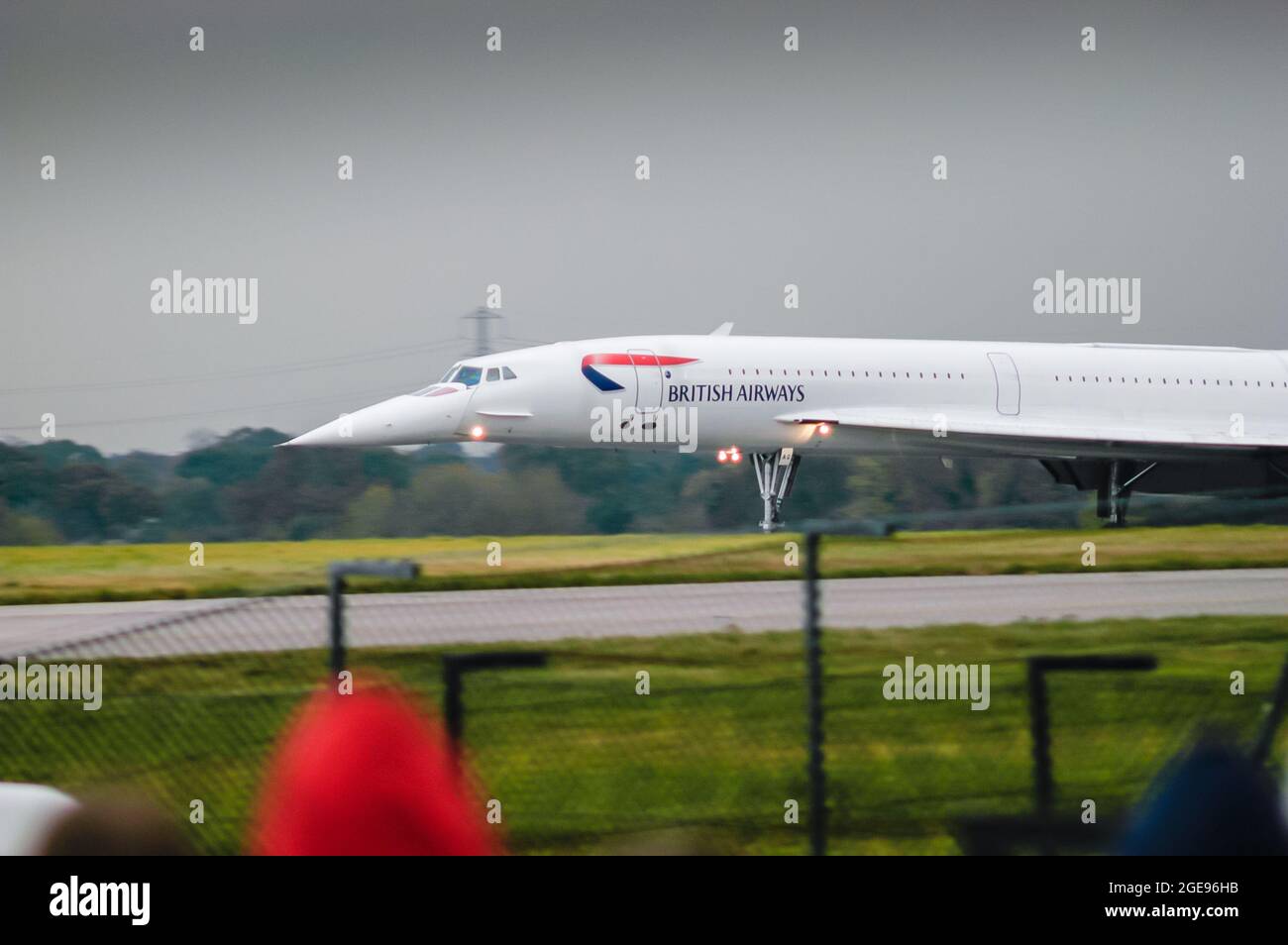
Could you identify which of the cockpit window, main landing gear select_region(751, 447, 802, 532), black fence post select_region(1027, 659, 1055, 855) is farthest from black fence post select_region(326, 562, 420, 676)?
main landing gear select_region(751, 447, 802, 532)

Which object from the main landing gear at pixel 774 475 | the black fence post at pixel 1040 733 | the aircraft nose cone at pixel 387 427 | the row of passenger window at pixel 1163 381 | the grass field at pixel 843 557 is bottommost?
the black fence post at pixel 1040 733

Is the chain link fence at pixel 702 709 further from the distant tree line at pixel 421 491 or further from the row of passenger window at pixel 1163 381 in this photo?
the row of passenger window at pixel 1163 381

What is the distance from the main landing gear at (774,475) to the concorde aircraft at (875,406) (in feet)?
0.12

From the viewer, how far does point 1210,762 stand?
3.83m

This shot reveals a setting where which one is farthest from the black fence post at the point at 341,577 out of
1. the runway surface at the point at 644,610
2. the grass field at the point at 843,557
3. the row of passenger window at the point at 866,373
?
the row of passenger window at the point at 866,373

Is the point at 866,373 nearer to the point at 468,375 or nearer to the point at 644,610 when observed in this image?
the point at 468,375

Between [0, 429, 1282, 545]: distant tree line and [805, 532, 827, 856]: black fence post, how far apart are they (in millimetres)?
16893

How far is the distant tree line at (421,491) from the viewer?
25188 mm

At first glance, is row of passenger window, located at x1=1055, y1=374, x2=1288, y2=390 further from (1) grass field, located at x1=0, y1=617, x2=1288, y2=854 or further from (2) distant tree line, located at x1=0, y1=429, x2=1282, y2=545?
(1) grass field, located at x1=0, y1=617, x2=1288, y2=854

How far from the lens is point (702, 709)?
611cm

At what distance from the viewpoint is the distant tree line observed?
25.2m

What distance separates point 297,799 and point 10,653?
3046 mm
